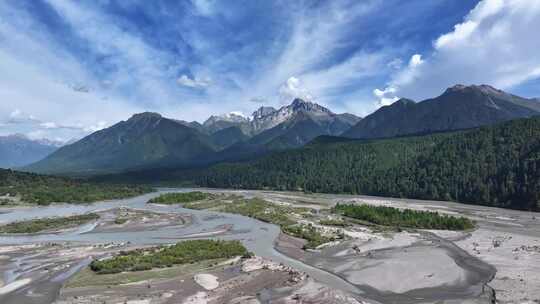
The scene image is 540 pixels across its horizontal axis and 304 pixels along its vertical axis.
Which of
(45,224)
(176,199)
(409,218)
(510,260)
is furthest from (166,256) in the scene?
(176,199)

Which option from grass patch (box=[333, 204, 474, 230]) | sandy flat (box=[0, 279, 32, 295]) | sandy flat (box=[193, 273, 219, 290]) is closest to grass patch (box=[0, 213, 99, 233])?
sandy flat (box=[0, 279, 32, 295])

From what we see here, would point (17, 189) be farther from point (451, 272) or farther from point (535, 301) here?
point (535, 301)

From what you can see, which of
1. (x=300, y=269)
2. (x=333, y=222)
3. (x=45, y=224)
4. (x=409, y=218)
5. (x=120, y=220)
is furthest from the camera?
(x=120, y=220)

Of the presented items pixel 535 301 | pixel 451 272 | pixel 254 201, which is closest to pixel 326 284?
pixel 451 272

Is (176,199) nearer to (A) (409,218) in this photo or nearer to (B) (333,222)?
(B) (333,222)

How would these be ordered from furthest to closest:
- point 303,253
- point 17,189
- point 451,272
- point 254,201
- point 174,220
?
point 17,189 → point 254,201 → point 174,220 → point 303,253 → point 451,272

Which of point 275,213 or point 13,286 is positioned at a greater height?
point 275,213
